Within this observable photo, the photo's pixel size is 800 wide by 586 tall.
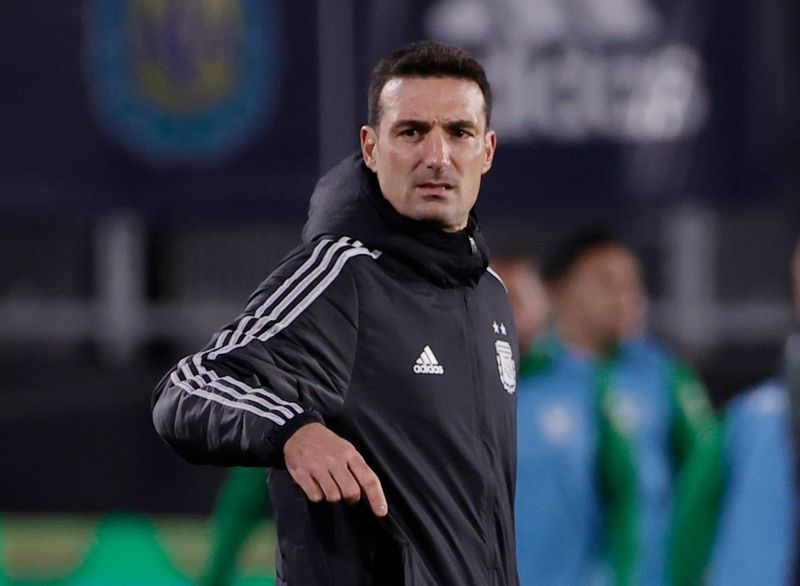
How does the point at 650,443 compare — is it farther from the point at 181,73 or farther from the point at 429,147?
the point at 429,147

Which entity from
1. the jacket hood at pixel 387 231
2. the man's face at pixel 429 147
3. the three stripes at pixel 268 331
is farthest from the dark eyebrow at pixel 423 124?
the three stripes at pixel 268 331

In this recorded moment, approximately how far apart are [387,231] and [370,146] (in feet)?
0.56

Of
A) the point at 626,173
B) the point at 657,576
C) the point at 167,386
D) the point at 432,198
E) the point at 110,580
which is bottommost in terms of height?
the point at 110,580

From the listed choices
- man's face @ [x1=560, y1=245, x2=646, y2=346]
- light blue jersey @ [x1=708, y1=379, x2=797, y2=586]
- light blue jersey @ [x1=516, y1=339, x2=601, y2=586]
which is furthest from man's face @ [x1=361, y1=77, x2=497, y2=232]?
man's face @ [x1=560, y1=245, x2=646, y2=346]

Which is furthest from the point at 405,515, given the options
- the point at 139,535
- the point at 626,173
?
the point at 139,535

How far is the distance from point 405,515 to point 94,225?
9.50 m

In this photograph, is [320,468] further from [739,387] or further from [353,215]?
[739,387]

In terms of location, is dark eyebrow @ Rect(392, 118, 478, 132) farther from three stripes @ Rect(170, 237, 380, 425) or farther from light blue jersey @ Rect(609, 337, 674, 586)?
light blue jersey @ Rect(609, 337, 674, 586)

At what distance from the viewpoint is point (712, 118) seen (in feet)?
21.9

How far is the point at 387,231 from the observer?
3193 mm

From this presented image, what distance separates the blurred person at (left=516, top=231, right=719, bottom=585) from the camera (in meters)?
5.54

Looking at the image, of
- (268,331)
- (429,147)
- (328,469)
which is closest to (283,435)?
(328,469)

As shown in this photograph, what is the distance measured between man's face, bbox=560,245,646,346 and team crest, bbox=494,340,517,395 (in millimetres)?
2787

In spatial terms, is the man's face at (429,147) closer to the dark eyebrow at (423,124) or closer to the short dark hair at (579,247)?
the dark eyebrow at (423,124)
